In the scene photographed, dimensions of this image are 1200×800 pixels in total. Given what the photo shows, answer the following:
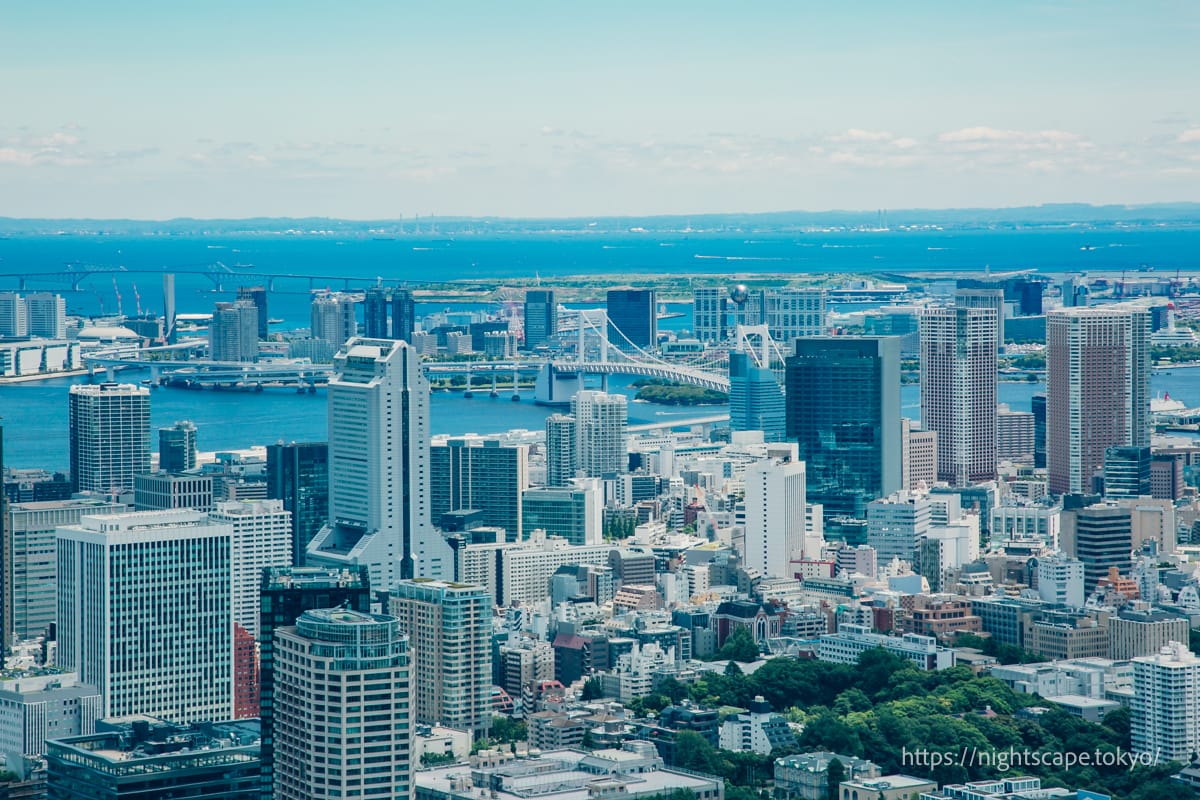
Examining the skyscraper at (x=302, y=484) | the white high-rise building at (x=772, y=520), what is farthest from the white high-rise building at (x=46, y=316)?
the white high-rise building at (x=772, y=520)

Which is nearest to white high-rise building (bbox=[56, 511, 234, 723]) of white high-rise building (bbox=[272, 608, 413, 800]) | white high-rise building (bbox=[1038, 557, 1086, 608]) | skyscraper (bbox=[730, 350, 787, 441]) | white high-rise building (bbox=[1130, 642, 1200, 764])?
white high-rise building (bbox=[272, 608, 413, 800])

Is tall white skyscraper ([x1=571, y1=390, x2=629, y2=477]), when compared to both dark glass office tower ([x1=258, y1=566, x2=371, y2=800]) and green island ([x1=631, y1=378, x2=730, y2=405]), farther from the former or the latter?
dark glass office tower ([x1=258, y1=566, x2=371, y2=800])

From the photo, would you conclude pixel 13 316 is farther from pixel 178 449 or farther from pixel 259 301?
pixel 178 449

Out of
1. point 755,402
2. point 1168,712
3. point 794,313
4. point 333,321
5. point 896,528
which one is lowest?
point 1168,712

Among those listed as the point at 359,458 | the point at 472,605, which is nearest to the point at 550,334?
the point at 359,458

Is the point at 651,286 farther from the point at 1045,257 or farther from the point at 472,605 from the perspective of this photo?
the point at 472,605

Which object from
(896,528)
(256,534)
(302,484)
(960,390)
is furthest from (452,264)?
(256,534)
